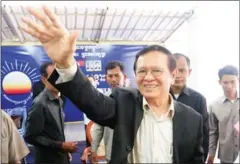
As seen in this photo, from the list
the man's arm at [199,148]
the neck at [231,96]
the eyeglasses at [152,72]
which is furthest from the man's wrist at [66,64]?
the neck at [231,96]

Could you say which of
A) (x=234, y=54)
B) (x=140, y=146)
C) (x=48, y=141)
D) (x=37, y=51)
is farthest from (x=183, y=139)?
(x=234, y=54)

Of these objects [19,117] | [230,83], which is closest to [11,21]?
[19,117]

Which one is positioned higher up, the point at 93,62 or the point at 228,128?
the point at 93,62

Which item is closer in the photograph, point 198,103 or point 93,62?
point 198,103

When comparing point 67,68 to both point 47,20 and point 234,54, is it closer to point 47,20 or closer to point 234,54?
point 47,20

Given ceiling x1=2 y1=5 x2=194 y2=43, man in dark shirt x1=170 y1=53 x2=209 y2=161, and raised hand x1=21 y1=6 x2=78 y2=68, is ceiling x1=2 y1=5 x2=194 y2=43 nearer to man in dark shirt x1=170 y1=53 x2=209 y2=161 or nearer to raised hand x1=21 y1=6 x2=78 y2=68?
man in dark shirt x1=170 y1=53 x2=209 y2=161

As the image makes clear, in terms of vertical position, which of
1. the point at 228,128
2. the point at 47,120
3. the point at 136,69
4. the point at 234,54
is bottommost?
the point at 228,128

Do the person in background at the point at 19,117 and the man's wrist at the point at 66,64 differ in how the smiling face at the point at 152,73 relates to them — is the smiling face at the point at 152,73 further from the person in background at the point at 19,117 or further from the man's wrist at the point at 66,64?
the person in background at the point at 19,117

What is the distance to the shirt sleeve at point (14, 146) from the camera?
3.31 ft

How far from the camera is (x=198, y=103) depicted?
116 centimetres

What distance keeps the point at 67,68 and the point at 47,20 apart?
0.36ft

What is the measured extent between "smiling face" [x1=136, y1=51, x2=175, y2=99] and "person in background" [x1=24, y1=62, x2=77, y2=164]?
0.60 meters

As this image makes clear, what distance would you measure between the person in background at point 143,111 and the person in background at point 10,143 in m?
0.55

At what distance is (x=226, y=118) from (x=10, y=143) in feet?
3.74
